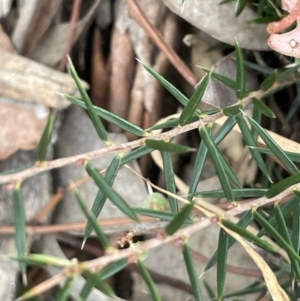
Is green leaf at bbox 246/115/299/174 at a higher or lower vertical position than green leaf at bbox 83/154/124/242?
higher

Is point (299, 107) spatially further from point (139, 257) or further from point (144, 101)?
point (139, 257)

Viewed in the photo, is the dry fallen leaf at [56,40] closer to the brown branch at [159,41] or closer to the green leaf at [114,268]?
the brown branch at [159,41]

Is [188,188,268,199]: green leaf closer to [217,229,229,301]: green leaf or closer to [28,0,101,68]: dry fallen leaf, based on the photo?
[217,229,229,301]: green leaf

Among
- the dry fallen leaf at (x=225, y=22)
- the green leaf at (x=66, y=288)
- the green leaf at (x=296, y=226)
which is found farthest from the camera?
the dry fallen leaf at (x=225, y=22)

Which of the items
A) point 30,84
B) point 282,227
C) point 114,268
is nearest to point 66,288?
point 114,268

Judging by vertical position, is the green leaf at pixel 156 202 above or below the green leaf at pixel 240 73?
below

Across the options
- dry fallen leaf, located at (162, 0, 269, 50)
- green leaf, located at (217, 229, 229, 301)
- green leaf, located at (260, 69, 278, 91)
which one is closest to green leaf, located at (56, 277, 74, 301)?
green leaf, located at (217, 229, 229, 301)

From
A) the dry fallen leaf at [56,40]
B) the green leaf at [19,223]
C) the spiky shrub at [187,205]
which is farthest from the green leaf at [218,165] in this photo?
the dry fallen leaf at [56,40]

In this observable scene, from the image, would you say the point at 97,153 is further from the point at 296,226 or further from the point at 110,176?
the point at 296,226
